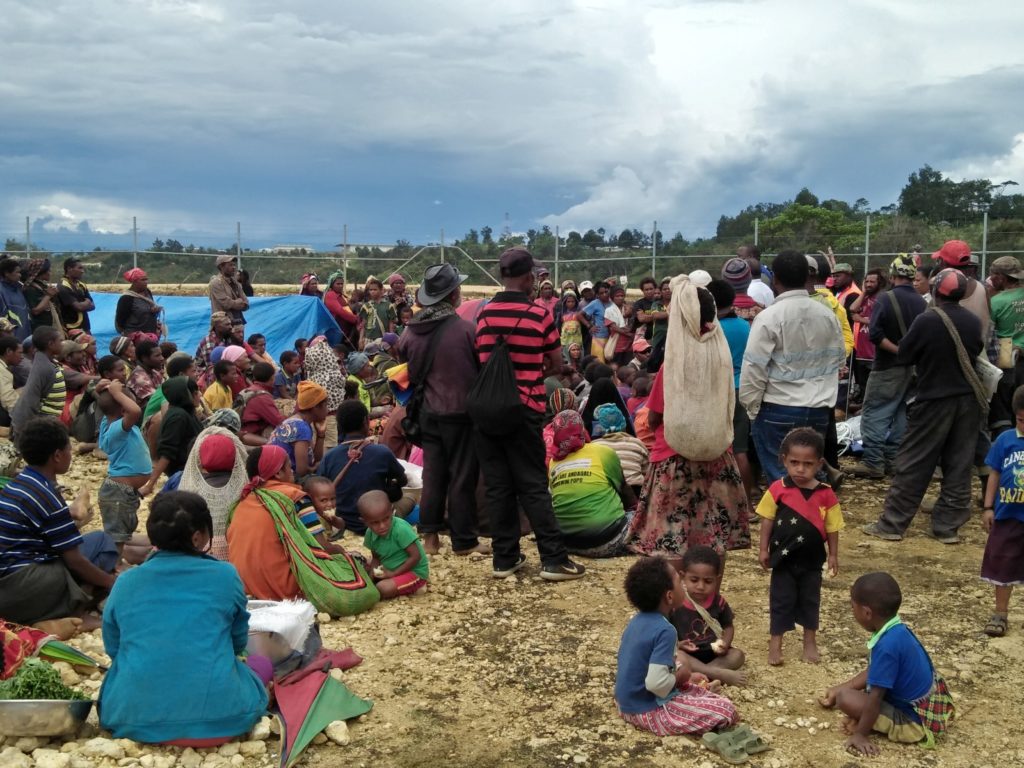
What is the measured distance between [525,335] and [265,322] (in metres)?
10.2

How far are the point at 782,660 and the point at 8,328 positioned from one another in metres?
9.61

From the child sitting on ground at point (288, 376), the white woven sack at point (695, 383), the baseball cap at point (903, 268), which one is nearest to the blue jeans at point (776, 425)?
the white woven sack at point (695, 383)

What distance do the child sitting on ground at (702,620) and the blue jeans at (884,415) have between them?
452 centimetres

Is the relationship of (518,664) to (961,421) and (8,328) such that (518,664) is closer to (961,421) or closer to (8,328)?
(961,421)

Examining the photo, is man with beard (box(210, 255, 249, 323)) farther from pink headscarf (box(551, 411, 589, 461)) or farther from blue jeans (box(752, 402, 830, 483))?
blue jeans (box(752, 402, 830, 483))

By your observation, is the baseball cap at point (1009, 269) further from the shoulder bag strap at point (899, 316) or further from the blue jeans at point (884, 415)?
the blue jeans at point (884, 415)

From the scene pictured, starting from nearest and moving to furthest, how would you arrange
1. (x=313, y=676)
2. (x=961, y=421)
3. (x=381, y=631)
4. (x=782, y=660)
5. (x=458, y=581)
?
(x=313, y=676), (x=782, y=660), (x=381, y=631), (x=458, y=581), (x=961, y=421)

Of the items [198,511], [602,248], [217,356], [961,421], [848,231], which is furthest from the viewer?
[848,231]

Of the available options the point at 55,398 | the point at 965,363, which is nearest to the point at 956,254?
the point at 965,363

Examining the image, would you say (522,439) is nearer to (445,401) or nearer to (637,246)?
(445,401)

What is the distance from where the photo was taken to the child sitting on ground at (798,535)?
4957 millimetres

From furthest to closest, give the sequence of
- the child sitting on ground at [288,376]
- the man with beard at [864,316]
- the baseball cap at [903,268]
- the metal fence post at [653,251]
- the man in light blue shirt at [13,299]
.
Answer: the metal fence post at [653,251], the man in light blue shirt at [13,299], the child sitting on ground at [288,376], the man with beard at [864,316], the baseball cap at [903,268]

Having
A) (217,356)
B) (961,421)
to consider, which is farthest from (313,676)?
(217,356)

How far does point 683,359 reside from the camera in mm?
5973
